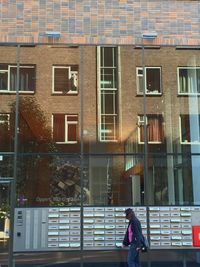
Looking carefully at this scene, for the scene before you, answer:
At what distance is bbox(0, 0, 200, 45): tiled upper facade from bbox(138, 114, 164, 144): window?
236cm

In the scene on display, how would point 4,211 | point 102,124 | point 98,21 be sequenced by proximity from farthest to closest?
point 98,21, point 102,124, point 4,211

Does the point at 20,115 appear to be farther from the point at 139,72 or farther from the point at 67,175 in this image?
the point at 139,72

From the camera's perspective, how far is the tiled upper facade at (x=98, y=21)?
13.9m

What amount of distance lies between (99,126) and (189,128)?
109 inches

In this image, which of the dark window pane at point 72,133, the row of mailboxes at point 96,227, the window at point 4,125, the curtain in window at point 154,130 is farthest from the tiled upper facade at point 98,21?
the row of mailboxes at point 96,227

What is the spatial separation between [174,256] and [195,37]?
663cm

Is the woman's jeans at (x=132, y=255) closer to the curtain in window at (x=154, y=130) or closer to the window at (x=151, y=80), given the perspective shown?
the curtain in window at (x=154, y=130)

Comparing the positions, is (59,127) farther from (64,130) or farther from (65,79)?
(65,79)

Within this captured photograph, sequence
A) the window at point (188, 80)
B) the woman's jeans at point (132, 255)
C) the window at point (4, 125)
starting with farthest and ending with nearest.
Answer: the window at point (188, 80), the window at point (4, 125), the woman's jeans at point (132, 255)

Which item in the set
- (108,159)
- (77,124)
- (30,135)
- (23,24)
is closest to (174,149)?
(108,159)

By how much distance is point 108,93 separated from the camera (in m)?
13.7

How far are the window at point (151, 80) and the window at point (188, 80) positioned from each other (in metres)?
0.67

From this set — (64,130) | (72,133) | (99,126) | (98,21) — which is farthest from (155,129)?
(98,21)

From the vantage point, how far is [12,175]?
13039mm
